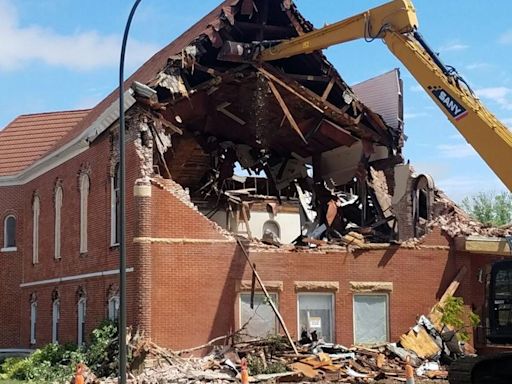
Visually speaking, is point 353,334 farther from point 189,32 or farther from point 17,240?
point 17,240

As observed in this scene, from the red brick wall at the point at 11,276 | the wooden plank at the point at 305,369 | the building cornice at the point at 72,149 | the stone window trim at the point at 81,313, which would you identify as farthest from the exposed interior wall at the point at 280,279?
the red brick wall at the point at 11,276

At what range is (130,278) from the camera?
24969 millimetres

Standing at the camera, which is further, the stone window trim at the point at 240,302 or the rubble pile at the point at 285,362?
the stone window trim at the point at 240,302

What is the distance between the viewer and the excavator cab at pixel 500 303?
13039 mm

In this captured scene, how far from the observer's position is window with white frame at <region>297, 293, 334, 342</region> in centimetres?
2639

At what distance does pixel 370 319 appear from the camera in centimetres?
2712

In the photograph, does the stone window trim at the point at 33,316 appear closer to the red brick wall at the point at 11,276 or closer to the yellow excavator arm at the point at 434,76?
the red brick wall at the point at 11,276

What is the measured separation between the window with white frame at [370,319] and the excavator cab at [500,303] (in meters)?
13.8

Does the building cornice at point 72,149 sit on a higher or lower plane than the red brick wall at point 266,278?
higher

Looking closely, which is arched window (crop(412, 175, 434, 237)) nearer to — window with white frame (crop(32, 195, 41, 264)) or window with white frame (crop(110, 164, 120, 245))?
window with white frame (crop(110, 164, 120, 245))

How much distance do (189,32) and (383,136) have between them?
8.14 metres

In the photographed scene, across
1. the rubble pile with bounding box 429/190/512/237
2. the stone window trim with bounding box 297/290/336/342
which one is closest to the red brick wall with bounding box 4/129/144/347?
the stone window trim with bounding box 297/290/336/342

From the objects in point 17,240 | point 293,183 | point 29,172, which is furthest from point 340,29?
point 17,240

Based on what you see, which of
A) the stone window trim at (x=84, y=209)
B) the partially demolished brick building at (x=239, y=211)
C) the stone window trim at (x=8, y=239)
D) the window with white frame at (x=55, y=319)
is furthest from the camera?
the stone window trim at (x=8, y=239)
